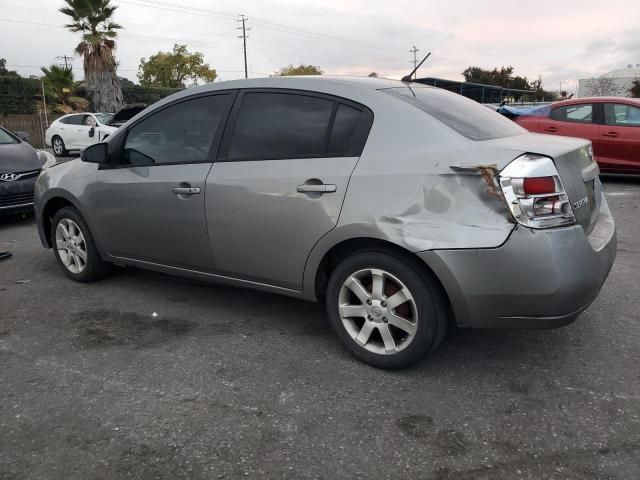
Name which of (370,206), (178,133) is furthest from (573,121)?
(370,206)

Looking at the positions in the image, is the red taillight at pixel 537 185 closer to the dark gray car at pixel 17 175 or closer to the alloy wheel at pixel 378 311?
the alloy wheel at pixel 378 311

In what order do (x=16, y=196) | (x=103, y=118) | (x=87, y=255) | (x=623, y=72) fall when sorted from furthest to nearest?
(x=623, y=72), (x=103, y=118), (x=16, y=196), (x=87, y=255)

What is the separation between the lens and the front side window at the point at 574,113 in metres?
9.77

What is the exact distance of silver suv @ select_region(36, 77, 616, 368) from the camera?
2711 mm

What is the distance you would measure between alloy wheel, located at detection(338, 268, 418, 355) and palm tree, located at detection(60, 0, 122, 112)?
83.4 feet

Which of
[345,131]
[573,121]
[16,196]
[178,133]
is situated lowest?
[16,196]

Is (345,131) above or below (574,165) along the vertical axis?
above

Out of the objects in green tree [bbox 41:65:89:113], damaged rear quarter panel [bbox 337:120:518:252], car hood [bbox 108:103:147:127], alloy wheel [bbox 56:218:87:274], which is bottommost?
alloy wheel [bbox 56:218:87:274]

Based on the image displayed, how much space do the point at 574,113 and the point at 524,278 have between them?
331 inches

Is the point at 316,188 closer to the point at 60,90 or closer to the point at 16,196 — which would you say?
the point at 16,196

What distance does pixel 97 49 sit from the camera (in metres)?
25.2

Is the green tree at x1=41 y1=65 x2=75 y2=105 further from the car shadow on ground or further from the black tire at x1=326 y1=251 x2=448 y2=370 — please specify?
the black tire at x1=326 y1=251 x2=448 y2=370

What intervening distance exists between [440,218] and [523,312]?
0.61m

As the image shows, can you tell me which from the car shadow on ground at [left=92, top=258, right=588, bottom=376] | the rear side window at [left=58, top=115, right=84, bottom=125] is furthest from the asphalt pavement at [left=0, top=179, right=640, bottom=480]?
the rear side window at [left=58, top=115, right=84, bottom=125]
